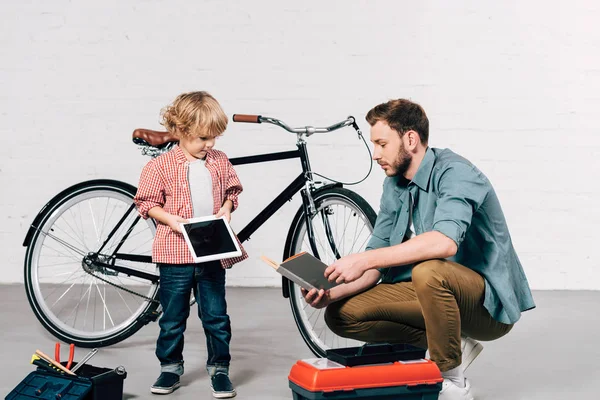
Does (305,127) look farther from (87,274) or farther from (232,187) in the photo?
(87,274)

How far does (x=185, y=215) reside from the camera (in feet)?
9.24

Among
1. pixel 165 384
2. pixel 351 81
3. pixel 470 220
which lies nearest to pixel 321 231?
pixel 165 384

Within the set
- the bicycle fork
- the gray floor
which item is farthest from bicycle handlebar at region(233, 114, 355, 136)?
the gray floor

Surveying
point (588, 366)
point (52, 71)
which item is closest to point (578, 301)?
point (588, 366)

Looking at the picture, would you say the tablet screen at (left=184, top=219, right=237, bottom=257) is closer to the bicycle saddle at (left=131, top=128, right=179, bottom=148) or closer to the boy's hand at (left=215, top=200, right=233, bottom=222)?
the boy's hand at (left=215, top=200, right=233, bottom=222)

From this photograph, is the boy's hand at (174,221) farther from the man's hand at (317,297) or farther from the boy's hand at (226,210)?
the man's hand at (317,297)

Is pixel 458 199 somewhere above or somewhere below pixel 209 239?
above

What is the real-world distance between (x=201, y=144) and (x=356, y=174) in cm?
215

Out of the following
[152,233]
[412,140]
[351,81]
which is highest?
[351,81]

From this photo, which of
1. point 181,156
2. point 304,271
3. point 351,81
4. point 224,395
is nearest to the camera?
point 304,271

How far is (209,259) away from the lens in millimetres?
2691

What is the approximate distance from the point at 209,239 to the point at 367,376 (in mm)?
858

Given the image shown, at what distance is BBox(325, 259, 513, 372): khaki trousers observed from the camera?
2398mm

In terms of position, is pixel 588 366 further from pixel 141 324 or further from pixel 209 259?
pixel 141 324
